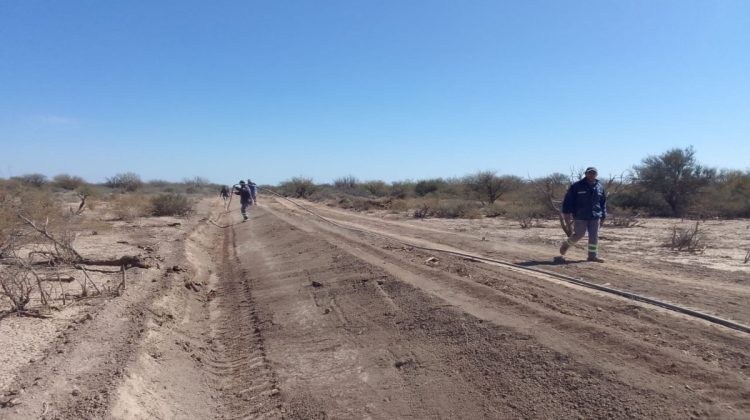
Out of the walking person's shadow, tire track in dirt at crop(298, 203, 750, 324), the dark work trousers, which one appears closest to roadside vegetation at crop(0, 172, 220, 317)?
the walking person's shadow

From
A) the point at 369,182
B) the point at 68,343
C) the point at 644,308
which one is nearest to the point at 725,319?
the point at 644,308

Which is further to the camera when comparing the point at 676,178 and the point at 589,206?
the point at 676,178

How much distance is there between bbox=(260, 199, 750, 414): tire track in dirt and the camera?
165 inches

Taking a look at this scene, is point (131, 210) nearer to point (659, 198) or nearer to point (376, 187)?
point (659, 198)

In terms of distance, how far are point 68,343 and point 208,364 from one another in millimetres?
1517

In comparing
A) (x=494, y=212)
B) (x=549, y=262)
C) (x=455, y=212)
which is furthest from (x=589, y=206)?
(x=494, y=212)

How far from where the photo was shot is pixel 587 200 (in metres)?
10.6

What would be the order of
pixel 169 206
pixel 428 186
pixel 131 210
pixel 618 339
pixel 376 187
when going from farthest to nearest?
pixel 376 187
pixel 428 186
pixel 169 206
pixel 131 210
pixel 618 339

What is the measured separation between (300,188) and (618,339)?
182ft

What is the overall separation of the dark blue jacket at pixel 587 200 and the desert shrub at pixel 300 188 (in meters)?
48.2

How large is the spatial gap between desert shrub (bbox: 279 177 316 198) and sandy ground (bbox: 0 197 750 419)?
4862 centimetres

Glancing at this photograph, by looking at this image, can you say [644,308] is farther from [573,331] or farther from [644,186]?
[644,186]

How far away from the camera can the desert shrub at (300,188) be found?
193 feet

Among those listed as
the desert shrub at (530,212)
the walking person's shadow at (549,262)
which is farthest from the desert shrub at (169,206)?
the walking person's shadow at (549,262)
